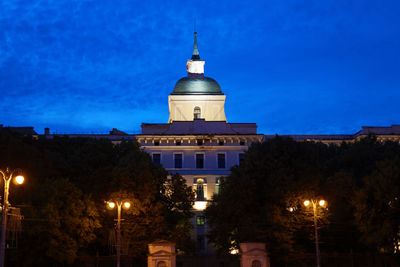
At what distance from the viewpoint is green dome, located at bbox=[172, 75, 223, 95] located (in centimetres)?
7856

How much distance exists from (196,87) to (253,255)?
139 feet

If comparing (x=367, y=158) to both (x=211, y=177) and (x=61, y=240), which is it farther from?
(x=61, y=240)

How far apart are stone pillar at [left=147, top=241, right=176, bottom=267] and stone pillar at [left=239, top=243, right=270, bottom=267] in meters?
5.01

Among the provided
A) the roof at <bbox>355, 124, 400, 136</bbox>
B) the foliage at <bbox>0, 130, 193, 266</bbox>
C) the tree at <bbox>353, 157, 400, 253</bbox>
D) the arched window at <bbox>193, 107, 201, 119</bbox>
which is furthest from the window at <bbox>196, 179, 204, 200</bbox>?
the tree at <bbox>353, 157, 400, 253</bbox>

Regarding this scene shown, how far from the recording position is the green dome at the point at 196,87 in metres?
78.6

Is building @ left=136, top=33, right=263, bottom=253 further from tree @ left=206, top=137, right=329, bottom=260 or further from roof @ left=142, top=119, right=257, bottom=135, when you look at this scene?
tree @ left=206, top=137, right=329, bottom=260

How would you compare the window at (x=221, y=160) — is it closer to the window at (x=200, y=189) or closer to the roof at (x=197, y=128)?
the roof at (x=197, y=128)

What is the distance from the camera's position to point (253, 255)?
39969mm

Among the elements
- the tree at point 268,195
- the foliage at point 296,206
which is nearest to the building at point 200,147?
the foliage at point 296,206

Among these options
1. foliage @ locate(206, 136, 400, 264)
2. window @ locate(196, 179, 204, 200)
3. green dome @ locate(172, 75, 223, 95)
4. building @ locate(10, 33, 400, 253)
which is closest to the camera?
foliage @ locate(206, 136, 400, 264)

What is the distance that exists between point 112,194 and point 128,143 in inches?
612

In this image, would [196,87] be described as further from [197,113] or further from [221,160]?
[221,160]

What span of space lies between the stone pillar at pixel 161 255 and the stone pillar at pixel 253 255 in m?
5.01

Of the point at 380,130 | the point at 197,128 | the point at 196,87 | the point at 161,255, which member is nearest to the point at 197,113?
the point at 196,87
